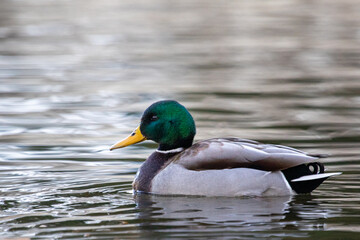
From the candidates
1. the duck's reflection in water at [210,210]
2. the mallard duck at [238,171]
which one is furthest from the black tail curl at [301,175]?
the duck's reflection in water at [210,210]

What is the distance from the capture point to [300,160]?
24.9ft

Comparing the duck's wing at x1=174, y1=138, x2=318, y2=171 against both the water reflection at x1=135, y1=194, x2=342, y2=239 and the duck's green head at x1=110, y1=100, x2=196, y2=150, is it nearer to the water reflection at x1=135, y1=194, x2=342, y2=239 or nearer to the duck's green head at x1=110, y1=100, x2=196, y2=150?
the water reflection at x1=135, y1=194, x2=342, y2=239

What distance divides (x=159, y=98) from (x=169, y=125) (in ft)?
18.8

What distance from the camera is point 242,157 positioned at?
25.3 ft

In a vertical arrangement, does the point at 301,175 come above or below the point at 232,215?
above

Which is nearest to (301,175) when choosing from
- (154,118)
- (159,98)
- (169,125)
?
(169,125)

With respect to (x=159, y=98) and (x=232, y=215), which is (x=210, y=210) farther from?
(x=159, y=98)

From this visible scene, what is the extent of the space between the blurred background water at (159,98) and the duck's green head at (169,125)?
0.61 meters

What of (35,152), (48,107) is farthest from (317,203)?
(48,107)

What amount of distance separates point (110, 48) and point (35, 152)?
11993mm

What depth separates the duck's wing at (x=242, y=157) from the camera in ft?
25.2

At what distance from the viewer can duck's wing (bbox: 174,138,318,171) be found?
7.68 meters

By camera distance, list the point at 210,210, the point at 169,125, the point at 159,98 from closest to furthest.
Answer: the point at 210,210 → the point at 169,125 → the point at 159,98

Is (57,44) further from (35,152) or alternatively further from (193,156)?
(193,156)
